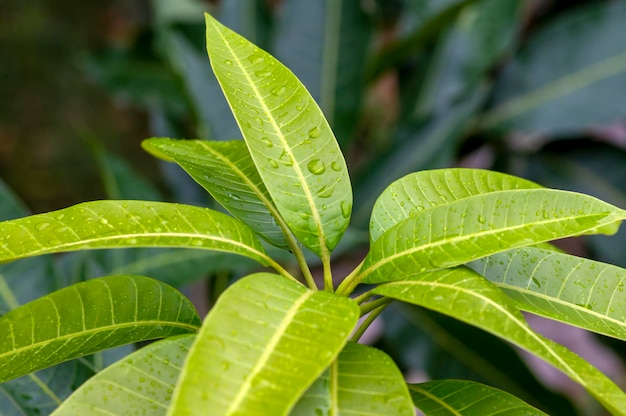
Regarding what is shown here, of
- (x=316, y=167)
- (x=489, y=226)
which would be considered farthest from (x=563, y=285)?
(x=316, y=167)

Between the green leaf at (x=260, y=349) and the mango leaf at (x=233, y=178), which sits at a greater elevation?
the mango leaf at (x=233, y=178)

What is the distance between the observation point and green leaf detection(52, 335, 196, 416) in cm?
37

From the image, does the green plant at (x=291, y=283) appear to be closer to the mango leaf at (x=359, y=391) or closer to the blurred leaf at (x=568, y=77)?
the mango leaf at (x=359, y=391)

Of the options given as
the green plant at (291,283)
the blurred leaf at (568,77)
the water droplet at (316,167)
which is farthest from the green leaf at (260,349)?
the blurred leaf at (568,77)

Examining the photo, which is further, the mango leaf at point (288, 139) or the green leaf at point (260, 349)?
the mango leaf at point (288, 139)

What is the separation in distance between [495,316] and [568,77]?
104 centimetres

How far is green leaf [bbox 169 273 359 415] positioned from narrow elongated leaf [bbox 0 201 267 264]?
0.20 feet

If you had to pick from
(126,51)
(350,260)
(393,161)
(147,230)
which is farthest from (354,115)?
(147,230)

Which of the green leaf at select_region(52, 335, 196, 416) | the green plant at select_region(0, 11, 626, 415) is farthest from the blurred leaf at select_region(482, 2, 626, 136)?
the green leaf at select_region(52, 335, 196, 416)

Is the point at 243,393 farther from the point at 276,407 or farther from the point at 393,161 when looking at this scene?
the point at 393,161

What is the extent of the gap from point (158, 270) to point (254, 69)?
0.55 meters

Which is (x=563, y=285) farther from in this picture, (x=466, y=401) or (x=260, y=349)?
(x=260, y=349)

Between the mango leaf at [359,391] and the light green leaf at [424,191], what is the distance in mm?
114

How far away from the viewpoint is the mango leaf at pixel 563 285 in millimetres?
415
